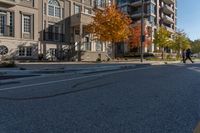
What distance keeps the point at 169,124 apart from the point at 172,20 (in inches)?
3245

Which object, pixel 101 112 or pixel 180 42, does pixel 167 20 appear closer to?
pixel 180 42

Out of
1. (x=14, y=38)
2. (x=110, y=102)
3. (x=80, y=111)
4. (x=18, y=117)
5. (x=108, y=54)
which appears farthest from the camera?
(x=108, y=54)

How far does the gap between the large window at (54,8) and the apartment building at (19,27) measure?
3.07 meters

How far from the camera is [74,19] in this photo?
4141cm

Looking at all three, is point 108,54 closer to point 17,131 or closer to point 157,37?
point 157,37

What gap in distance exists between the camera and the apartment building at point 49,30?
33.6 metres

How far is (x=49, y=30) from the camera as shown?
128ft

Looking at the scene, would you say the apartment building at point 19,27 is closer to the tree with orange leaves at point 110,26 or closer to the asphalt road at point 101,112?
the tree with orange leaves at point 110,26

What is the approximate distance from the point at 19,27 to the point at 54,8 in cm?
718

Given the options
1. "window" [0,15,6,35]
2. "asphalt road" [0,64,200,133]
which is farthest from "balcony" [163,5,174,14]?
"asphalt road" [0,64,200,133]

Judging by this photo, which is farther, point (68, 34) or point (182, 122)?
point (68, 34)

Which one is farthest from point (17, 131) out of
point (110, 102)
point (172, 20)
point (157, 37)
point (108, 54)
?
point (172, 20)

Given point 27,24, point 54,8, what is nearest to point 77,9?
point 54,8

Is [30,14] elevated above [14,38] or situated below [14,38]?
above
